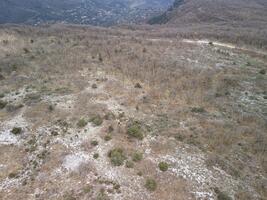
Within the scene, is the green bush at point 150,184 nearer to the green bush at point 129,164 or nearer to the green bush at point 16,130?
the green bush at point 129,164

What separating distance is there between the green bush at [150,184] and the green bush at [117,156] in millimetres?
3077

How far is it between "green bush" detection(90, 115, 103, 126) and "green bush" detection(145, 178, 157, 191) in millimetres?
9369

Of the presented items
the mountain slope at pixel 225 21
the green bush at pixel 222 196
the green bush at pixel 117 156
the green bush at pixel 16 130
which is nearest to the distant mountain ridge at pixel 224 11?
the mountain slope at pixel 225 21

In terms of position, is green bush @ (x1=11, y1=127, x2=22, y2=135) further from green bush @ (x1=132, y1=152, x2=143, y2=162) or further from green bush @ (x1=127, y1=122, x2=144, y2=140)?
green bush @ (x1=132, y1=152, x2=143, y2=162)

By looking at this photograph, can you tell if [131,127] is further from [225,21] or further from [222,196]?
[225,21]

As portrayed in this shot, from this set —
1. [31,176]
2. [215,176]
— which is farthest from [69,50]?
[215,176]

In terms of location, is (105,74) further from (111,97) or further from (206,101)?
(206,101)

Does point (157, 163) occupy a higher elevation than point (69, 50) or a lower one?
lower

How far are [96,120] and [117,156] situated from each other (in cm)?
632

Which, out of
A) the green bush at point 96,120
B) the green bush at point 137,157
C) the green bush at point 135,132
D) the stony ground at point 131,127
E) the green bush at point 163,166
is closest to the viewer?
the stony ground at point 131,127

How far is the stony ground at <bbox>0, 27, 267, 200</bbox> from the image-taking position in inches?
870

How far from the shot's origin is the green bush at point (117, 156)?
23.9 metres

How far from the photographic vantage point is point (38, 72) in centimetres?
4375

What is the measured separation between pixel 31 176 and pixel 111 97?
48.2 ft
